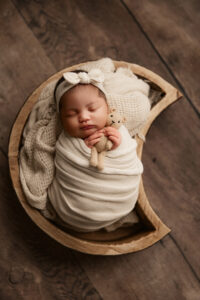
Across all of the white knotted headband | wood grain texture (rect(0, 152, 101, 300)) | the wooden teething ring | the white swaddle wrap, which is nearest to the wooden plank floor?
wood grain texture (rect(0, 152, 101, 300))

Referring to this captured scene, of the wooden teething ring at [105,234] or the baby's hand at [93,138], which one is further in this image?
the wooden teething ring at [105,234]

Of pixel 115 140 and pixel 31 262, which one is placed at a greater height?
pixel 115 140

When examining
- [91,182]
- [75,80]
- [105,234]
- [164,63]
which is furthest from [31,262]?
[164,63]

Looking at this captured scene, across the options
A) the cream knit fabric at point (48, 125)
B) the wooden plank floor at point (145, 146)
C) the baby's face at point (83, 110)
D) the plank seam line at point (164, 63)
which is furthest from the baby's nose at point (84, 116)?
the plank seam line at point (164, 63)

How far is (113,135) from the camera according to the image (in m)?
0.99

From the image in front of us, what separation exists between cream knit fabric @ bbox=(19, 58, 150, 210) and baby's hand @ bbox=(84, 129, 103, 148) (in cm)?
16

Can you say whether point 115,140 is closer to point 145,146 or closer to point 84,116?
point 84,116

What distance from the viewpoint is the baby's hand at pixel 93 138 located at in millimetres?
991

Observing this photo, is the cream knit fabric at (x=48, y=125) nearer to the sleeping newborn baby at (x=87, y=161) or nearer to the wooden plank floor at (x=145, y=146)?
the sleeping newborn baby at (x=87, y=161)

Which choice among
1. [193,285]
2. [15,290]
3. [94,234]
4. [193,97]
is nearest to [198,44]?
[193,97]

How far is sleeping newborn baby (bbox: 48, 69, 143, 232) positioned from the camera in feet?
3.18

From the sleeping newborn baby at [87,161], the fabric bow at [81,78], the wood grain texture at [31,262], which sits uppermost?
the fabric bow at [81,78]

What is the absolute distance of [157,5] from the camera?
1.55 meters

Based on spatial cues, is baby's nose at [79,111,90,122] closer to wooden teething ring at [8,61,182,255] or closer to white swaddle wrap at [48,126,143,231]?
white swaddle wrap at [48,126,143,231]
